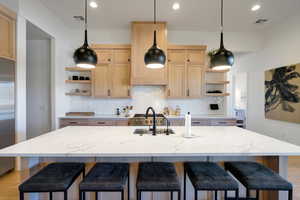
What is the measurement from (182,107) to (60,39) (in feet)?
11.2

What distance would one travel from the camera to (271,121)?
14.2 feet

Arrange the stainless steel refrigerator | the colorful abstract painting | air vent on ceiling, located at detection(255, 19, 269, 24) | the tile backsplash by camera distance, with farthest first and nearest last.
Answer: the tile backsplash → air vent on ceiling, located at detection(255, 19, 269, 24) → the colorful abstract painting → the stainless steel refrigerator

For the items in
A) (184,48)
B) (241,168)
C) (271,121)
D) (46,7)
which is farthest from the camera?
(271,121)

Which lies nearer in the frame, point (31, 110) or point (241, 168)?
point (241, 168)

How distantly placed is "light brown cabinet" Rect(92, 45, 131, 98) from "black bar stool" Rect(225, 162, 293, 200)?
9.68ft

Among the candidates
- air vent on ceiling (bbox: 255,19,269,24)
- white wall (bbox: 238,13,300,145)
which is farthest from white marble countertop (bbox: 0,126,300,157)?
air vent on ceiling (bbox: 255,19,269,24)

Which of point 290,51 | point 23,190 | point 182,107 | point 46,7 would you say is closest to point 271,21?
point 290,51

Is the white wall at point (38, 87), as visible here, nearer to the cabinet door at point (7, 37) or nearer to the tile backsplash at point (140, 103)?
the tile backsplash at point (140, 103)

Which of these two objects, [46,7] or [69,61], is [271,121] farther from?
[46,7]

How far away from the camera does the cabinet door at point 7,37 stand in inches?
99.7

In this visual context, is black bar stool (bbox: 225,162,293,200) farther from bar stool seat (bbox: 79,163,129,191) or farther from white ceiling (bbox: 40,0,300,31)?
white ceiling (bbox: 40,0,300,31)

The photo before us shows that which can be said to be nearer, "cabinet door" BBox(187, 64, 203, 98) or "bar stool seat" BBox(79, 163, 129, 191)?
"bar stool seat" BBox(79, 163, 129, 191)

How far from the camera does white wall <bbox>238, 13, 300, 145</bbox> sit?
370 centimetres

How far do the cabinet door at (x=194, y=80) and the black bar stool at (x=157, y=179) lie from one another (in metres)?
2.74
